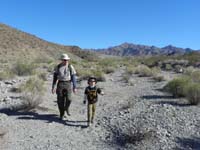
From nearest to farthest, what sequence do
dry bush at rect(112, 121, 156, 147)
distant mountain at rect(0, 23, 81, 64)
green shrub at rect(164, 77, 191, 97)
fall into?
dry bush at rect(112, 121, 156, 147) < green shrub at rect(164, 77, 191, 97) < distant mountain at rect(0, 23, 81, 64)

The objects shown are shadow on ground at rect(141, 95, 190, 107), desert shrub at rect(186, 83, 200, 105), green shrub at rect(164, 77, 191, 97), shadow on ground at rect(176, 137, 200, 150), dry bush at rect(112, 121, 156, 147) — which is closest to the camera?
shadow on ground at rect(176, 137, 200, 150)

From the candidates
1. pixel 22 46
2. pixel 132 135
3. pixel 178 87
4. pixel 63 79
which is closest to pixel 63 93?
pixel 63 79

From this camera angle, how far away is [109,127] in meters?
10.4

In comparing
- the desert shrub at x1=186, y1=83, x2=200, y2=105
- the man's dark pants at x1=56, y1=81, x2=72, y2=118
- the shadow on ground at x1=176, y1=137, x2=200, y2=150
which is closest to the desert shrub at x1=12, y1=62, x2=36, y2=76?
the man's dark pants at x1=56, y1=81, x2=72, y2=118

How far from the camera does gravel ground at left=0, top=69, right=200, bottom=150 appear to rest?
354 inches

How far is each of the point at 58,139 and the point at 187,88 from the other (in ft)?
17.8

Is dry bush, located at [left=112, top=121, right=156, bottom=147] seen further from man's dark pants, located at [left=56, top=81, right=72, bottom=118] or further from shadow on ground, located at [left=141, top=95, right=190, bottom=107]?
shadow on ground, located at [left=141, top=95, right=190, bottom=107]

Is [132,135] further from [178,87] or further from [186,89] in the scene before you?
[178,87]

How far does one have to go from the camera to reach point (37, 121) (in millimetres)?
11203

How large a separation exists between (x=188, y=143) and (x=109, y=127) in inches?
92.2

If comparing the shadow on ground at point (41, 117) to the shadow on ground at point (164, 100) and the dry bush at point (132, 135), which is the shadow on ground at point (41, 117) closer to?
the dry bush at point (132, 135)

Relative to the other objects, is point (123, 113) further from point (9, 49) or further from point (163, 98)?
point (9, 49)

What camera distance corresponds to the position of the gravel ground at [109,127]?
29.5 ft

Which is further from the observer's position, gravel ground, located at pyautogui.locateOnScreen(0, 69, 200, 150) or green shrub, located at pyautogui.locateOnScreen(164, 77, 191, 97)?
green shrub, located at pyautogui.locateOnScreen(164, 77, 191, 97)
